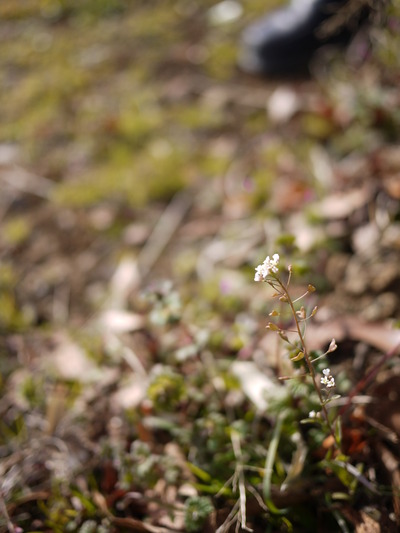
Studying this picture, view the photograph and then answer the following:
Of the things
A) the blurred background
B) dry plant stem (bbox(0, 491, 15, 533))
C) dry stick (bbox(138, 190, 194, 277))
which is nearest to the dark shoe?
the blurred background

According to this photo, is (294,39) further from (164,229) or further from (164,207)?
(164,229)

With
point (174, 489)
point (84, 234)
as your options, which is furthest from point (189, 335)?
point (84, 234)

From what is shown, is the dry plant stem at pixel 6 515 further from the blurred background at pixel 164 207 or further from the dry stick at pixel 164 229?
the dry stick at pixel 164 229

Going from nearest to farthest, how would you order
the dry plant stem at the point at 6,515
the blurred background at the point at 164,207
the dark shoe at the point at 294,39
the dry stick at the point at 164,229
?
the dry plant stem at the point at 6,515 → the blurred background at the point at 164,207 → the dry stick at the point at 164,229 → the dark shoe at the point at 294,39

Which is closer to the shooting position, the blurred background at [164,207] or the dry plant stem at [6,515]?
the dry plant stem at [6,515]

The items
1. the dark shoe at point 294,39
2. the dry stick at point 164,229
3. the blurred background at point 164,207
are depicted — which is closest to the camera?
the blurred background at point 164,207

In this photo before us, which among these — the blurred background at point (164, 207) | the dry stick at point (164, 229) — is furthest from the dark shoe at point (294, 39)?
the dry stick at point (164, 229)

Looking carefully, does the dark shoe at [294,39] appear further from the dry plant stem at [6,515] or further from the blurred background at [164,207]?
the dry plant stem at [6,515]

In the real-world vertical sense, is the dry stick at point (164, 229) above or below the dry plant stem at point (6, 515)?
below

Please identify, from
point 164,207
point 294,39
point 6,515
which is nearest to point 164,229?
point 164,207

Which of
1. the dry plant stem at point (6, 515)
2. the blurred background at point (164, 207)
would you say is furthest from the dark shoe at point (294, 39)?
the dry plant stem at point (6, 515)

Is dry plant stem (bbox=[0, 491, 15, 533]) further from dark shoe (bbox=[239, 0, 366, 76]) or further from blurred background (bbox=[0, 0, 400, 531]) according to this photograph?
dark shoe (bbox=[239, 0, 366, 76])
